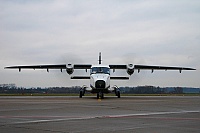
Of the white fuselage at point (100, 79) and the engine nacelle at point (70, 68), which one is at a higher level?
the engine nacelle at point (70, 68)

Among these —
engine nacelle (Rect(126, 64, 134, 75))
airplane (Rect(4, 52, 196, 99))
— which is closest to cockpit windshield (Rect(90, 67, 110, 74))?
airplane (Rect(4, 52, 196, 99))

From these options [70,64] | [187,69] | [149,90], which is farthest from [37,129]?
[149,90]

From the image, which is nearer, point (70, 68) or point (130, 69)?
point (130, 69)

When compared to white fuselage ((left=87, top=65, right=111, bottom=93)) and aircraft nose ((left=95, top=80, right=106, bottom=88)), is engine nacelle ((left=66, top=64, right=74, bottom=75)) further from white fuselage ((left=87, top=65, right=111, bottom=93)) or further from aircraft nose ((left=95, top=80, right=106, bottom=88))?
aircraft nose ((left=95, top=80, right=106, bottom=88))

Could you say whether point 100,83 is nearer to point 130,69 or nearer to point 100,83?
point 100,83

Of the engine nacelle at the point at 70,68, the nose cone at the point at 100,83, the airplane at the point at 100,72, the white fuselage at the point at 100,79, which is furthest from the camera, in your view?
the engine nacelle at the point at 70,68

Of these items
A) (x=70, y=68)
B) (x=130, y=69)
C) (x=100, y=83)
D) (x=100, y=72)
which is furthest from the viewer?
(x=70, y=68)

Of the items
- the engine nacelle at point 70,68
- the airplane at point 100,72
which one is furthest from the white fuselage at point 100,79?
the engine nacelle at point 70,68

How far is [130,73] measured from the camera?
41031 mm

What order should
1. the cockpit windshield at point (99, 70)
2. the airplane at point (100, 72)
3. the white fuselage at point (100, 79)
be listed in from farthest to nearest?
1. the cockpit windshield at point (99, 70)
2. the airplane at point (100, 72)
3. the white fuselage at point (100, 79)

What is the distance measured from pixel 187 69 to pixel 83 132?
131 feet

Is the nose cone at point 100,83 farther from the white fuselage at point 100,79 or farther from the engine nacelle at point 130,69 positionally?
the engine nacelle at point 130,69

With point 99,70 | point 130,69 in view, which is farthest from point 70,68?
point 130,69

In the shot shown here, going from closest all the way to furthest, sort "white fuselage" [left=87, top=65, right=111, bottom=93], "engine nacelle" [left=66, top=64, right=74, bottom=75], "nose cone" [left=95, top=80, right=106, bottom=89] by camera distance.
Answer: "nose cone" [left=95, top=80, right=106, bottom=89]
"white fuselage" [left=87, top=65, right=111, bottom=93]
"engine nacelle" [left=66, top=64, right=74, bottom=75]
